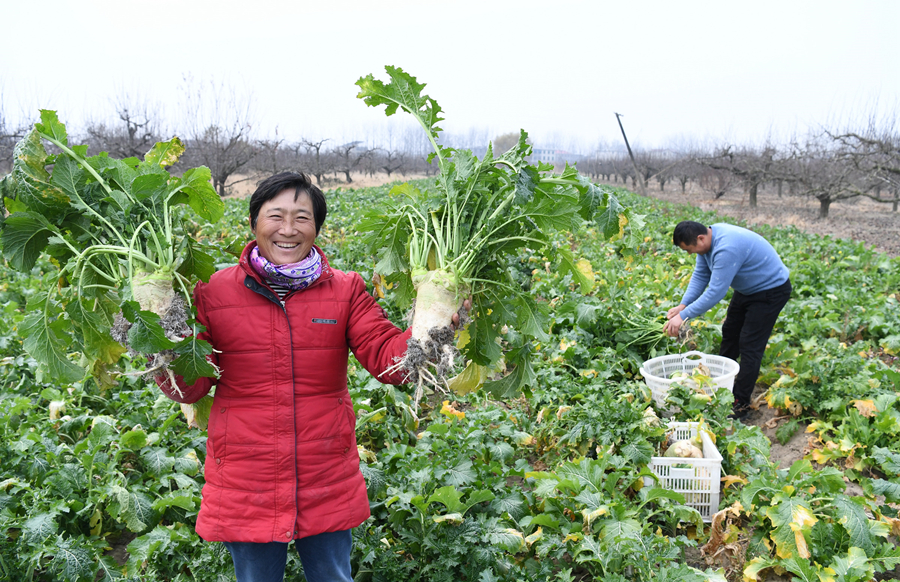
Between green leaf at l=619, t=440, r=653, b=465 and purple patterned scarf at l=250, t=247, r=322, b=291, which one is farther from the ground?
purple patterned scarf at l=250, t=247, r=322, b=291

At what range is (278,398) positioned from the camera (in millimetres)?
2033

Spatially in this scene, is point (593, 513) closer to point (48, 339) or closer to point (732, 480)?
point (732, 480)

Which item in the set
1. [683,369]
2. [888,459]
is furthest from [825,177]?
[888,459]

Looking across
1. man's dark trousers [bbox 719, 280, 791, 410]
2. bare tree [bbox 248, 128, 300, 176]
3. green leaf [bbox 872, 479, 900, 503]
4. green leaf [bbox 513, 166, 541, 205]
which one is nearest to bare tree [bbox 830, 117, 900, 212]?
man's dark trousers [bbox 719, 280, 791, 410]

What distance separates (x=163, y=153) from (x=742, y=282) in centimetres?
465

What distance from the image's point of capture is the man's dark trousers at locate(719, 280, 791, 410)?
16.6 ft

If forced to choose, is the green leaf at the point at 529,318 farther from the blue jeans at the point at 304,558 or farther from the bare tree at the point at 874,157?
the bare tree at the point at 874,157

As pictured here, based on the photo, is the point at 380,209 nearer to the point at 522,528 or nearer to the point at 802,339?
the point at 522,528

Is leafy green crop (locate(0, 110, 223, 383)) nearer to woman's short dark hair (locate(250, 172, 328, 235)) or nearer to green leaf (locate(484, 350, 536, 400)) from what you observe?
woman's short dark hair (locate(250, 172, 328, 235))

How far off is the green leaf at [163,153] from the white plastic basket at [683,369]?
143 inches

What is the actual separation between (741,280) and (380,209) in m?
3.77

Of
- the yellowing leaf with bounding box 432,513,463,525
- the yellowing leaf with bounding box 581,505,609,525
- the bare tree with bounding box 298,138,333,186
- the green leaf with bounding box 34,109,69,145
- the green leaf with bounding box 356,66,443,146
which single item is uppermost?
the bare tree with bounding box 298,138,333,186

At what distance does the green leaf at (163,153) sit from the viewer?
7.55ft

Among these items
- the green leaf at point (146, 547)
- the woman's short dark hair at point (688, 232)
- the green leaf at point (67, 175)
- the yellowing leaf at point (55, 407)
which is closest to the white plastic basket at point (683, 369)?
the woman's short dark hair at point (688, 232)
